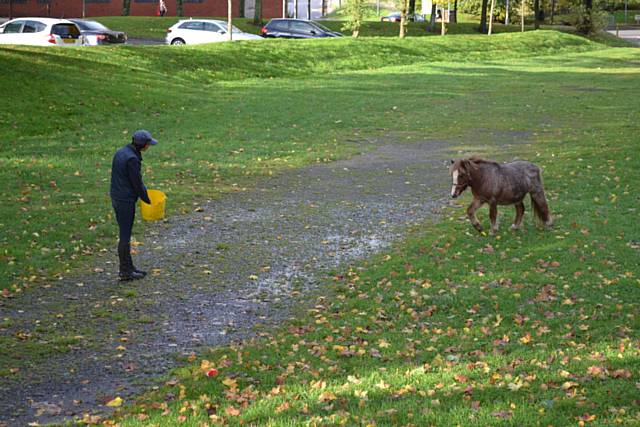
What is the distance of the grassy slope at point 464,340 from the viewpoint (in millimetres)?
7520

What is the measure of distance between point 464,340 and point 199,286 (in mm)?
4046

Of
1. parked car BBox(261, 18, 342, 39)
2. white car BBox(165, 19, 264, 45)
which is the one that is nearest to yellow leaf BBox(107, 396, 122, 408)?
white car BBox(165, 19, 264, 45)

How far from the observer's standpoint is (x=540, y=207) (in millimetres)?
14281

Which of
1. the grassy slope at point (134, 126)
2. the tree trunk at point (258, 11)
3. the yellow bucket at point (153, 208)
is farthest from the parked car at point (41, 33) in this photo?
the yellow bucket at point (153, 208)

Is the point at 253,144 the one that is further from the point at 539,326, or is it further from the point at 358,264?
the point at 539,326

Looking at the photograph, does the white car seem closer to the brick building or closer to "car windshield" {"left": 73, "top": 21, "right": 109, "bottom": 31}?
"car windshield" {"left": 73, "top": 21, "right": 109, "bottom": 31}

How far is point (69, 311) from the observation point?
1103 cm

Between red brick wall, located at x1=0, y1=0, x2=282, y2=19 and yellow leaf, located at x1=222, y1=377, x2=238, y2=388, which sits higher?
red brick wall, located at x1=0, y1=0, x2=282, y2=19

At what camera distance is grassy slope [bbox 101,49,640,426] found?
296 inches

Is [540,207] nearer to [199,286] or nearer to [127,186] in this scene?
[199,286]

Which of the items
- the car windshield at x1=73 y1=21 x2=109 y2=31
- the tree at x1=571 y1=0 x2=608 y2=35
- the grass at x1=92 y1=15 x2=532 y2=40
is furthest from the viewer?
the tree at x1=571 y1=0 x2=608 y2=35

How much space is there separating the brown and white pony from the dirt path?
1.66 m

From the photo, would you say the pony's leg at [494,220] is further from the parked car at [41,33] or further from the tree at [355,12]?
the tree at [355,12]

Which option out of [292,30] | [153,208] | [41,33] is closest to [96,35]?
[41,33]
